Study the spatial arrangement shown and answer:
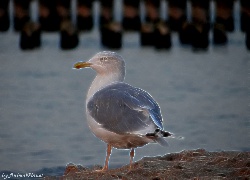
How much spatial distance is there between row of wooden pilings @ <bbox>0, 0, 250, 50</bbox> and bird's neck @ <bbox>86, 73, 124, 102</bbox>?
13.5 metres

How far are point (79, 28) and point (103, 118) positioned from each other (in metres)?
17.3

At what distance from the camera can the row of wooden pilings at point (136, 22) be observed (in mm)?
21844

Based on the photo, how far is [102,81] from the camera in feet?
26.2

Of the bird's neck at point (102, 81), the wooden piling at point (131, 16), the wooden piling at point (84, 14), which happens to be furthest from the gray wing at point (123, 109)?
the wooden piling at point (84, 14)

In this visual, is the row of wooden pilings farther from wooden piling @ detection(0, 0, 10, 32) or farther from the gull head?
the gull head

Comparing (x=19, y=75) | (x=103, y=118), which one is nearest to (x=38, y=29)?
(x=19, y=75)

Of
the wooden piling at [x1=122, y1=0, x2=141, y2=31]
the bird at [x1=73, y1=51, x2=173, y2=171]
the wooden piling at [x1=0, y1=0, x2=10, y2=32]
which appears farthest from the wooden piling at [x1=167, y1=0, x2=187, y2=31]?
the bird at [x1=73, y1=51, x2=173, y2=171]

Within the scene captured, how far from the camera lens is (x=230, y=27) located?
78.1 feet

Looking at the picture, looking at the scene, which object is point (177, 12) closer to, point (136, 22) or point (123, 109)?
point (136, 22)

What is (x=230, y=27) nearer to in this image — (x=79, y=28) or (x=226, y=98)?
(x=79, y=28)

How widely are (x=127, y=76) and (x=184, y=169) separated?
9.57m

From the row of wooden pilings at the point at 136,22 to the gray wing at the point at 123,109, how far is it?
13939 mm

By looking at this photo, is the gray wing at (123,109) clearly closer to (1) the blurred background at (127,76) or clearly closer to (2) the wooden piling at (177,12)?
(1) the blurred background at (127,76)

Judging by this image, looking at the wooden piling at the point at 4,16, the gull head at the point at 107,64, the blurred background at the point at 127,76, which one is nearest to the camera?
the gull head at the point at 107,64
